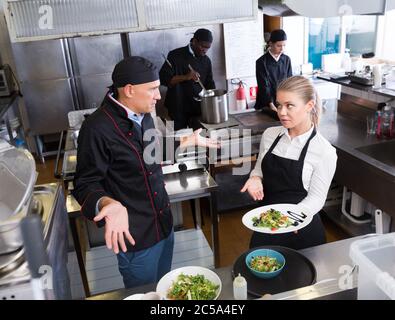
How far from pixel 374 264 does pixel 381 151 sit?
2.43 metres

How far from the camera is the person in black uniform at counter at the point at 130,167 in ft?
5.59

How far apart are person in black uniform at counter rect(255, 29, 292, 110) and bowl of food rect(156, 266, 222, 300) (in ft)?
9.96

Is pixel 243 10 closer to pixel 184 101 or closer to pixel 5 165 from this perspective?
pixel 5 165

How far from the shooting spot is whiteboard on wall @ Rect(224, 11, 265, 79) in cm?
578

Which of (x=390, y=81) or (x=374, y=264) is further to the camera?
(x=390, y=81)

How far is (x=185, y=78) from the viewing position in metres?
4.21

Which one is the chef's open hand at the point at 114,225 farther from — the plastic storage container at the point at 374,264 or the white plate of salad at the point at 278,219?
the plastic storage container at the point at 374,264

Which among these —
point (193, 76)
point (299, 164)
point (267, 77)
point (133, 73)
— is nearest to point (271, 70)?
point (267, 77)

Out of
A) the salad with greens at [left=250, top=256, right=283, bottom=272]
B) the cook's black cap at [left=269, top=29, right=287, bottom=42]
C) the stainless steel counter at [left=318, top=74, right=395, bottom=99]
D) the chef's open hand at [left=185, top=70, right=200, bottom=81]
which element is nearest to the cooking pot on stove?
the chef's open hand at [left=185, top=70, right=200, bottom=81]

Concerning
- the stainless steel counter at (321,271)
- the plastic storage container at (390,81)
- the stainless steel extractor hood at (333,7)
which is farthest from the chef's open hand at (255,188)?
the plastic storage container at (390,81)

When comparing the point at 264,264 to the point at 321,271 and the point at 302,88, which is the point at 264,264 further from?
the point at 302,88

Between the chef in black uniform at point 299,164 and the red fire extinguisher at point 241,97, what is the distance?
13.0 ft

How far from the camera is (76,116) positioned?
384cm
